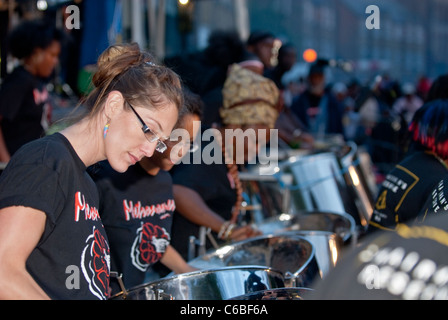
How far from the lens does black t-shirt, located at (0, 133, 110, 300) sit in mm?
950

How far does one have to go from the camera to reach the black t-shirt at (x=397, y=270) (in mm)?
583

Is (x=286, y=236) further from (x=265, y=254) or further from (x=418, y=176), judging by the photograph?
(x=418, y=176)

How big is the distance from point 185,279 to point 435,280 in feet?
3.16

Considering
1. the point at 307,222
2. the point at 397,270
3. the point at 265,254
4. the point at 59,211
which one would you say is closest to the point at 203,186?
the point at 265,254

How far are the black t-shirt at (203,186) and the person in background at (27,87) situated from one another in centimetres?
86

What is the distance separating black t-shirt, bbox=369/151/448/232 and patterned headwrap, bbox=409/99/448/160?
0.04m

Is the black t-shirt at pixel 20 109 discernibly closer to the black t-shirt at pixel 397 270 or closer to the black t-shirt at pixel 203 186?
the black t-shirt at pixel 203 186

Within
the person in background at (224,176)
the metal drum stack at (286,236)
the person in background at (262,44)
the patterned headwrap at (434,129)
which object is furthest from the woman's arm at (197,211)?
the person in background at (262,44)

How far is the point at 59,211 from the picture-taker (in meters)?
0.99

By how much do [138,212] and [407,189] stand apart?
0.81 m

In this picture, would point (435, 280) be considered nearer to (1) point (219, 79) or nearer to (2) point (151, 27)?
(1) point (219, 79)

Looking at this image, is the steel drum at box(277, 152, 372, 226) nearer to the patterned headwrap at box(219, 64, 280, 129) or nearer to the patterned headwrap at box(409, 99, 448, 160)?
the patterned headwrap at box(219, 64, 280, 129)

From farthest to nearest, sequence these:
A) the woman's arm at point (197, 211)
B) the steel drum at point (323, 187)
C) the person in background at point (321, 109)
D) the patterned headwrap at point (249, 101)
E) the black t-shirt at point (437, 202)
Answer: the person in background at point (321, 109), the steel drum at point (323, 187), the patterned headwrap at point (249, 101), the woman's arm at point (197, 211), the black t-shirt at point (437, 202)

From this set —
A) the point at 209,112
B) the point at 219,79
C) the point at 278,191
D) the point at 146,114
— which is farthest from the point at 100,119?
the point at 219,79
